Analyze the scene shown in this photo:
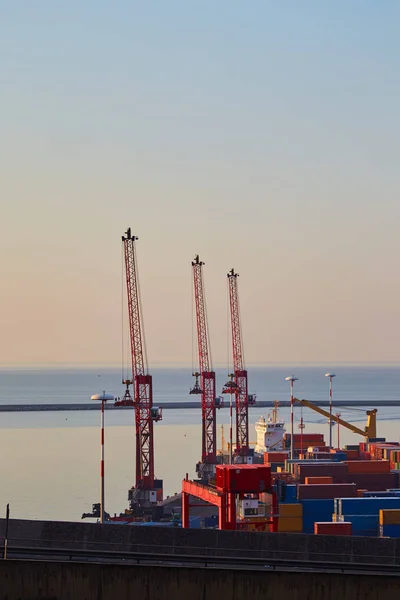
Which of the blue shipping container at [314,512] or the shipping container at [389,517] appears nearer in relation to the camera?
the shipping container at [389,517]

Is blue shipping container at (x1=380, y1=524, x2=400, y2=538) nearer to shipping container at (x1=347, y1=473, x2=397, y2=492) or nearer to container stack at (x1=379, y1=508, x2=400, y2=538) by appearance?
container stack at (x1=379, y1=508, x2=400, y2=538)

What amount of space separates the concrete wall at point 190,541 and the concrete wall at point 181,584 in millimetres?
4972

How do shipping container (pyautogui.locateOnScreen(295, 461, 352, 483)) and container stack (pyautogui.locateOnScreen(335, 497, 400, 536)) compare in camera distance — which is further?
shipping container (pyautogui.locateOnScreen(295, 461, 352, 483))

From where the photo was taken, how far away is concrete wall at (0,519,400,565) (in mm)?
39156

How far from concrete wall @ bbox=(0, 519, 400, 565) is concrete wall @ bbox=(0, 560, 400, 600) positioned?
497cm

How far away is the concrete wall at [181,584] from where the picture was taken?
33.6 metres

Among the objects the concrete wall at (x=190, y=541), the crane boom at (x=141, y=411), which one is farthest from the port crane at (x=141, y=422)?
the concrete wall at (x=190, y=541)

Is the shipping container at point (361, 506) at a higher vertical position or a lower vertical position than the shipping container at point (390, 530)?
higher

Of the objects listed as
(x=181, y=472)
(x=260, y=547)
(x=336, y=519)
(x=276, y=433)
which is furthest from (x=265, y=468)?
(x=276, y=433)

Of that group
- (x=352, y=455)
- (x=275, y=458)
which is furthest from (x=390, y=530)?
(x=275, y=458)

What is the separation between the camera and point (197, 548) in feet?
126

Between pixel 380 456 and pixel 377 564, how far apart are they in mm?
71187

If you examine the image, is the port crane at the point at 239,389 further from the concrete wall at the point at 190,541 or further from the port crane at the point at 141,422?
the concrete wall at the point at 190,541

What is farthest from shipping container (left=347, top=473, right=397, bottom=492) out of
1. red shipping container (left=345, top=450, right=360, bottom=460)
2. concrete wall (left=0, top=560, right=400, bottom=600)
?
concrete wall (left=0, top=560, right=400, bottom=600)
